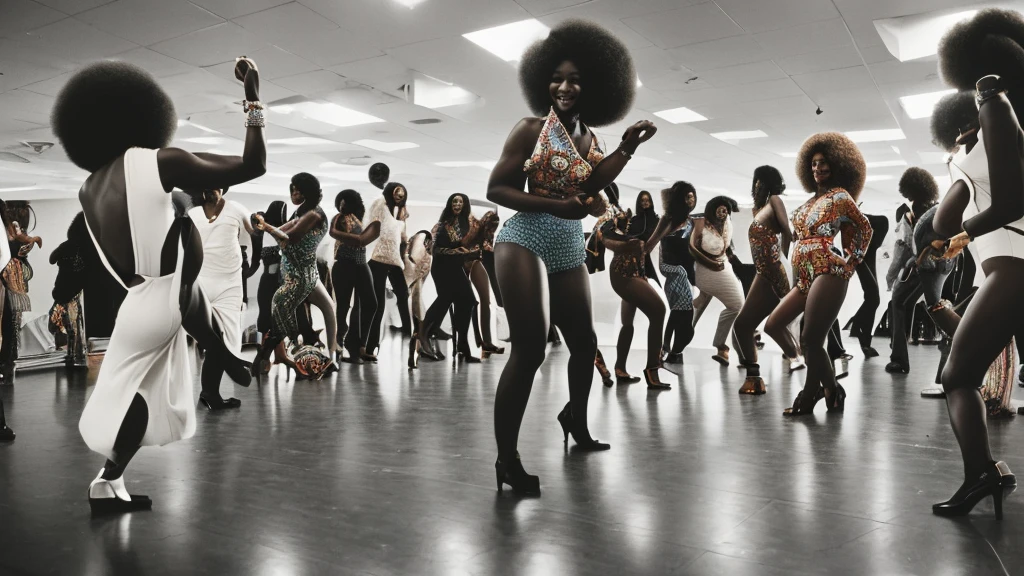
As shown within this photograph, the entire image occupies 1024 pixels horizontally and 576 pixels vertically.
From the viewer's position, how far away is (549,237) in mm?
2617

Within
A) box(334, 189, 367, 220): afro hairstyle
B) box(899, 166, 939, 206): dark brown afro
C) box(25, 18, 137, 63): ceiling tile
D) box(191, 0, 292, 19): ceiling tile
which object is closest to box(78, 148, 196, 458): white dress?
box(334, 189, 367, 220): afro hairstyle

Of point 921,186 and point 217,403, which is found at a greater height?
point 921,186

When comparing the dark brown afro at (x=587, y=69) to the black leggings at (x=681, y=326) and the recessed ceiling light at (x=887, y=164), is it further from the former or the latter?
the recessed ceiling light at (x=887, y=164)

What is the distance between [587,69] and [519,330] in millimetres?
1078

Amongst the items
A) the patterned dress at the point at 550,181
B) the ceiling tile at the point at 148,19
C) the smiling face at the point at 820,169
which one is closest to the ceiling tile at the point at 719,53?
the smiling face at the point at 820,169

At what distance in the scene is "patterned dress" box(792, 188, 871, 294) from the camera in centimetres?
374

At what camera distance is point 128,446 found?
233 cm

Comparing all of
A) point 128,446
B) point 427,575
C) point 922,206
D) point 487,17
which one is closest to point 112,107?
point 128,446

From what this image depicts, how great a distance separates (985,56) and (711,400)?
101 inches

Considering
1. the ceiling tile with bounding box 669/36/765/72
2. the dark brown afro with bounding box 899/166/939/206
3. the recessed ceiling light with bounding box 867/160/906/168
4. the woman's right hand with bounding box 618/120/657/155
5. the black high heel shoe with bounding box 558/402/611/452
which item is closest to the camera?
the woman's right hand with bounding box 618/120/657/155

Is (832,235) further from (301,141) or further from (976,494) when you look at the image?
(301,141)

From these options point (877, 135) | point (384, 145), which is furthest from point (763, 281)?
point (384, 145)

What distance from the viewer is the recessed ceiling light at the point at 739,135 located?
11.6 metres

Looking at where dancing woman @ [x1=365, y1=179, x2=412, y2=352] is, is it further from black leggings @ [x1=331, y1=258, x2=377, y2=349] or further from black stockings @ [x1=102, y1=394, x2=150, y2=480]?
black stockings @ [x1=102, y1=394, x2=150, y2=480]
